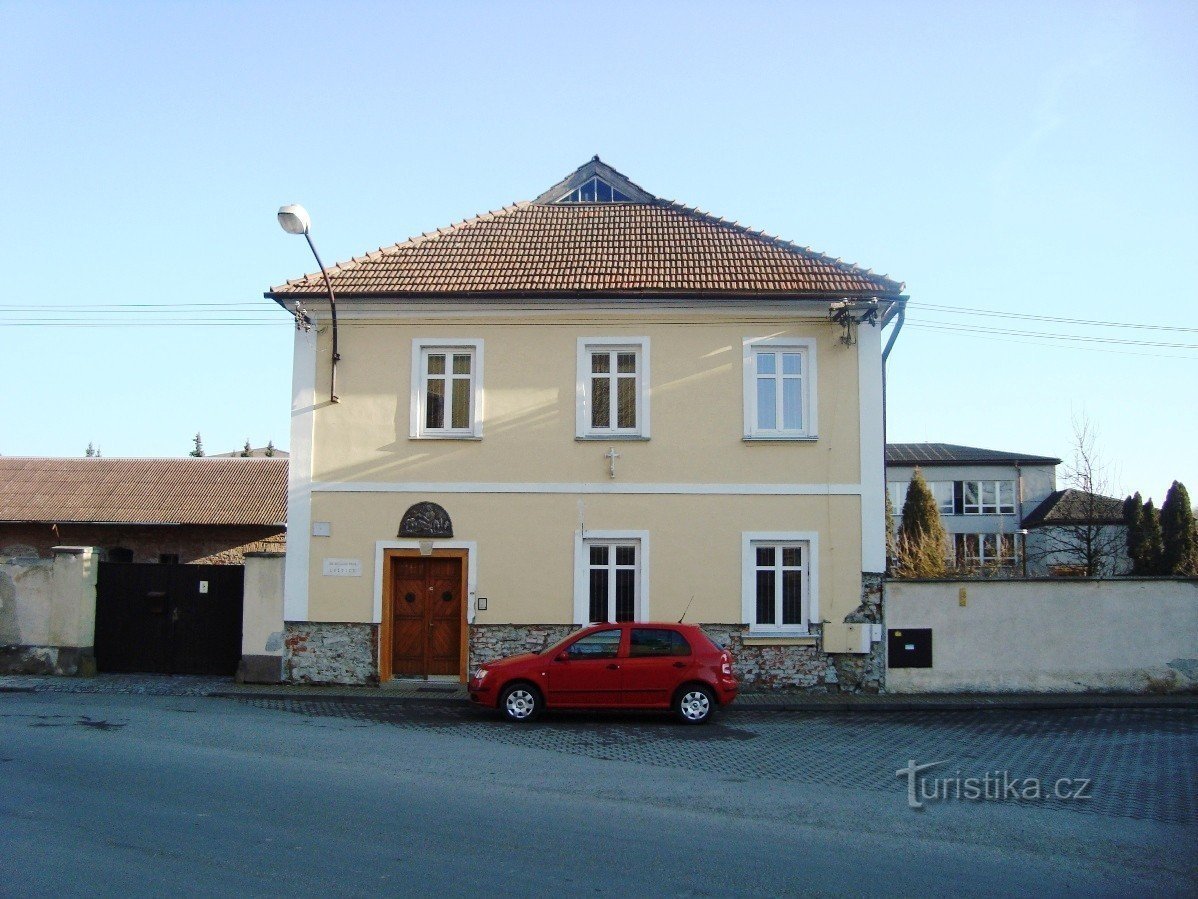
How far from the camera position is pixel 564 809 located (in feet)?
26.4

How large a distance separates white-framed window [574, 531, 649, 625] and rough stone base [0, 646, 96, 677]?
880 cm

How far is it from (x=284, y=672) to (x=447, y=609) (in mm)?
2842

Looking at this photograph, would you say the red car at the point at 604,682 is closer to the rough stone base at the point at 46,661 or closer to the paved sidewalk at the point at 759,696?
the paved sidewalk at the point at 759,696

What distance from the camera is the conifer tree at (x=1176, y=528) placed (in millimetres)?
35906

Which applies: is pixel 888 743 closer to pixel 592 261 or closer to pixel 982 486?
pixel 592 261

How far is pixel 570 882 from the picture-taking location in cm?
603

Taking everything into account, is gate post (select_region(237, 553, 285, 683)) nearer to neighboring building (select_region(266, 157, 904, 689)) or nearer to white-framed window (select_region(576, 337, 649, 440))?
neighboring building (select_region(266, 157, 904, 689))

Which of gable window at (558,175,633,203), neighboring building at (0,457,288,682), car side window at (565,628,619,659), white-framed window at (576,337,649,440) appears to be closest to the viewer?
car side window at (565,628,619,659)

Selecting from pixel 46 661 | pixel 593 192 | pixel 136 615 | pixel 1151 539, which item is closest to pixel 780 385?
pixel 593 192

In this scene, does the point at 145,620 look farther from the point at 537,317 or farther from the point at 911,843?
the point at 911,843

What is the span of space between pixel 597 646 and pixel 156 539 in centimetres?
2375

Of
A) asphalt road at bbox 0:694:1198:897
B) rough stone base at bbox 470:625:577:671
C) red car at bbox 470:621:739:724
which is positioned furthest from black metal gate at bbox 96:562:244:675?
red car at bbox 470:621:739:724

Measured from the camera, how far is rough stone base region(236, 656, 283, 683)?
16.1 metres

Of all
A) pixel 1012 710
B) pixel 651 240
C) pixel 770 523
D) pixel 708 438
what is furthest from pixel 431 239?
pixel 1012 710
